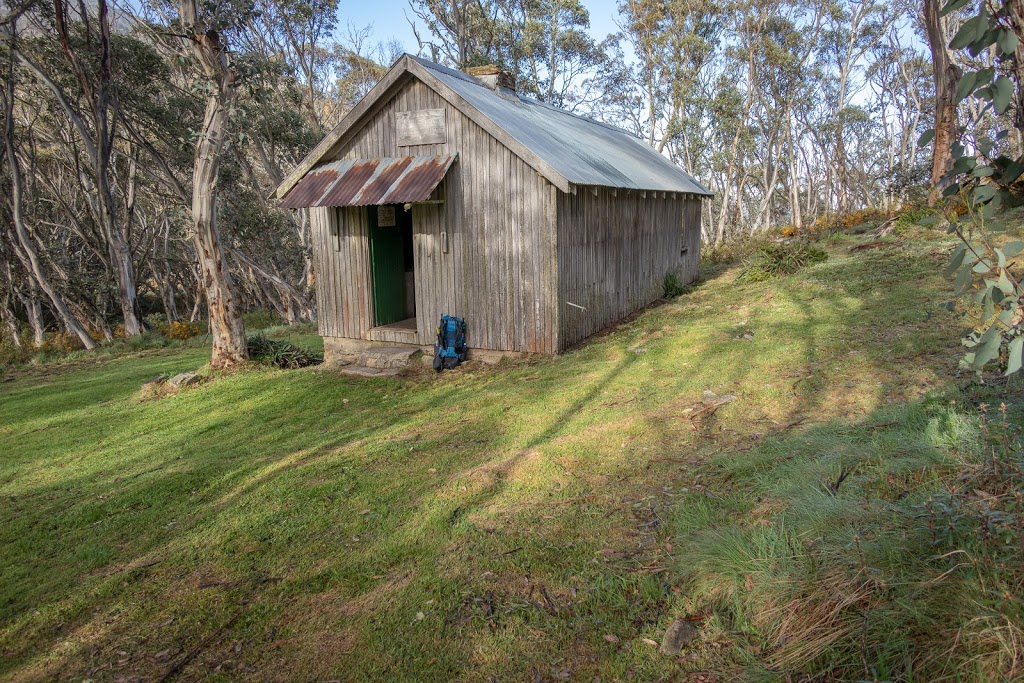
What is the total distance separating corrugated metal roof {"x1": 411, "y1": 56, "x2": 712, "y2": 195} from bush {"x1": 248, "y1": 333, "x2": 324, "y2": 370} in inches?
226

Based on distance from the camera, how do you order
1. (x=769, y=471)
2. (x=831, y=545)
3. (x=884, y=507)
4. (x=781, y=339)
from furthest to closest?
1. (x=781, y=339)
2. (x=769, y=471)
3. (x=884, y=507)
4. (x=831, y=545)

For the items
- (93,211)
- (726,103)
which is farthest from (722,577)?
(726,103)

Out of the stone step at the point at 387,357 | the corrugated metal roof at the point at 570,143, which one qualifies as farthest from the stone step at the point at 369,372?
the corrugated metal roof at the point at 570,143

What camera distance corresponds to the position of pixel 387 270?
11.9 metres

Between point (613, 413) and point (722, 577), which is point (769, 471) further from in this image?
point (613, 413)

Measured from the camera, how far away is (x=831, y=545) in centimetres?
322

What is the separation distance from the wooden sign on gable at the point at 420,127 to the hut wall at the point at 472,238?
8 cm

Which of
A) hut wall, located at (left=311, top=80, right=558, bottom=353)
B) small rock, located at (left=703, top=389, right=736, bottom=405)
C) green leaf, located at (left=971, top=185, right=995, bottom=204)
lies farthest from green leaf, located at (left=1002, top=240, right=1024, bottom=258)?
hut wall, located at (left=311, top=80, right=558, bottom=353)

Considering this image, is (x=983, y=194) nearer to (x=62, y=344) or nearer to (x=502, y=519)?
(x=502, y=519)

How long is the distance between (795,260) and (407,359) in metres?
9.53

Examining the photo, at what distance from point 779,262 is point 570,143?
6032mm

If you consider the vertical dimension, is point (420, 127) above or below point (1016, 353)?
above

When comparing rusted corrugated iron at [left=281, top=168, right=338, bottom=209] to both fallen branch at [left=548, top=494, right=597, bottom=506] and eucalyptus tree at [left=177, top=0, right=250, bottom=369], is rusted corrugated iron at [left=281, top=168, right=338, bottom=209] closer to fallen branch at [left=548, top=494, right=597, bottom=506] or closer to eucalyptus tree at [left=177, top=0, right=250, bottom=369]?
eucalyptus tree at [left=177, top=0, right=250, bottom=369]

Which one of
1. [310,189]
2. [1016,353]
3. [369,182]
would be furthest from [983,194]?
[310,189]
